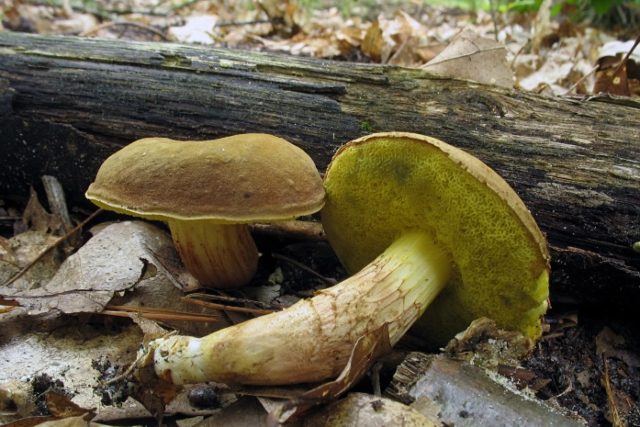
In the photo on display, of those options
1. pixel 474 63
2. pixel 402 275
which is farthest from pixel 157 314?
pixel 474 63

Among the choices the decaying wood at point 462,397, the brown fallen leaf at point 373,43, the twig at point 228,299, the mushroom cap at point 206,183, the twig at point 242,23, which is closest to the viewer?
the decaying wood at point 462,397

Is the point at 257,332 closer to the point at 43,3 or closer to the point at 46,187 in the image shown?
the point at 46,187

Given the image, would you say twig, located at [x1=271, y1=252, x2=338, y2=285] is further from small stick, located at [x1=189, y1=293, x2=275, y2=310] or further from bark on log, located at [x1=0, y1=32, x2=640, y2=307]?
bark on log, located at [x1=0, y1=32, x2=640, y2=307]

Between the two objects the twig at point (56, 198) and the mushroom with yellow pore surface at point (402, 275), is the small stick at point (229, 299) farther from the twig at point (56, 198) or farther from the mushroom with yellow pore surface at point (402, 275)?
the twig at point (56, 198)

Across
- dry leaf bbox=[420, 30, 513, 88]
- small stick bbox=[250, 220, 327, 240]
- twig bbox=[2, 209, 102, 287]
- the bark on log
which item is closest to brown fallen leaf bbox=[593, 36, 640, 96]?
dry leaf bbox=[420, 30, 513, 88]

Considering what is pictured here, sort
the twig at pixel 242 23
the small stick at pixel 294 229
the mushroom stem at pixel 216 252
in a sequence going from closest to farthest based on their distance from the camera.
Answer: the mushroom stem at pixel 216 252, the small stick at pixel 294 229, the twig at pixel 242 23

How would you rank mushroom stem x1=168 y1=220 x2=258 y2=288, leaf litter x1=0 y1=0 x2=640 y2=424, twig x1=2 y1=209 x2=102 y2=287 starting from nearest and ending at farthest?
leaf litter x1=0 y1=0 x2=640 y2=424 < mushroom stem x1=168 y1=220 x2=258 y2=288 < twig x1=2 y1=209 x2=102 y2=287

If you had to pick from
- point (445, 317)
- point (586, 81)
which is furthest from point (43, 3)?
point (445, 317)

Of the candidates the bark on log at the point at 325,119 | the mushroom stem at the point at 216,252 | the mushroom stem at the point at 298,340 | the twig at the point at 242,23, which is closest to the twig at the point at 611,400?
the bark on log at the point at 325,119
